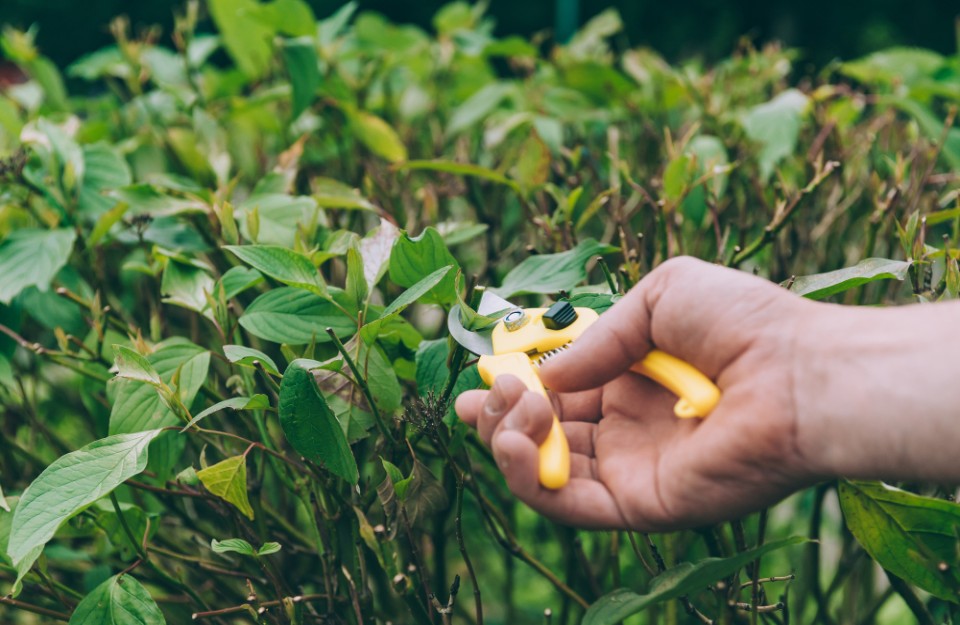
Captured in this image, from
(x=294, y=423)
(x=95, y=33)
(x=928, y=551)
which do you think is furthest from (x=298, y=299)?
(x=95, y=33)

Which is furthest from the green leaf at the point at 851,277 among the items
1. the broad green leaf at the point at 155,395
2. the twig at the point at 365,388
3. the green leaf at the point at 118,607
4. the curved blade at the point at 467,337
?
the green leaf at the point at 118,607

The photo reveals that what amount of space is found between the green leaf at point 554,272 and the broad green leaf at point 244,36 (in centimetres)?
118

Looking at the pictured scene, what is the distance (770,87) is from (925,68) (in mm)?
507

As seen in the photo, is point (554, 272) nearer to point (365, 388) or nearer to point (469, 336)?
point (469, 336)

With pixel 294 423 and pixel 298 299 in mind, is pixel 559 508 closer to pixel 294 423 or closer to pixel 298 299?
pixel 294 423

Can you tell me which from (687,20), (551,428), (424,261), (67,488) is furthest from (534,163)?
(687,20)

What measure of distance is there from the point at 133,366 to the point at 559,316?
557 millimetres

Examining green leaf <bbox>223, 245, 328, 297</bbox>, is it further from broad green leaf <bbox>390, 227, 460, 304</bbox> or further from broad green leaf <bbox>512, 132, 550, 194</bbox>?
broad green leaf <bbox>512, 132, 550, 194</bbox>

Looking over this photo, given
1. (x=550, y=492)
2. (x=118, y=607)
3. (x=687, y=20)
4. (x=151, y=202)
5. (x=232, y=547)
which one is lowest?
(x=687, y=20)

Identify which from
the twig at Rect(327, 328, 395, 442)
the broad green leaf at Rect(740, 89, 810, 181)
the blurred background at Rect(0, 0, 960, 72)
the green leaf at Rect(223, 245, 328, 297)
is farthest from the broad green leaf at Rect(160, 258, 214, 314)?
the blurred background at Rect(0, 0, 960, 72)

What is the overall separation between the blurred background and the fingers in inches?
319

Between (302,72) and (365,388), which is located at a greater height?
(302,72)

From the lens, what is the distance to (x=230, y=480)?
1.02 metres

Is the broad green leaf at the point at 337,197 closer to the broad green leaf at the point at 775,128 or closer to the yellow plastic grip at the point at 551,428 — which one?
the yellow plastic grip at the point at 551,428
